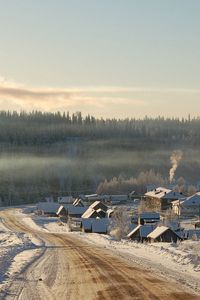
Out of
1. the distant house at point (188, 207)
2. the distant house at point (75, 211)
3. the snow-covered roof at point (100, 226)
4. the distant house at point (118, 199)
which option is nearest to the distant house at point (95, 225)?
the snow-covered roof at point (100, 226)

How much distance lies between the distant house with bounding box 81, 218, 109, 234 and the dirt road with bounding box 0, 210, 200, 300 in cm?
4927

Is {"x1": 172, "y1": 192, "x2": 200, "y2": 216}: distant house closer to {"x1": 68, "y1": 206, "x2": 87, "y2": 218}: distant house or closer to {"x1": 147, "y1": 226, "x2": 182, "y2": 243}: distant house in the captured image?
{"x1": 68, "y1": 206, "x2": 87, "y2": 218}: distant house

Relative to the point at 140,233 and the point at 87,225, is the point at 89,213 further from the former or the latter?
the point at 140,233

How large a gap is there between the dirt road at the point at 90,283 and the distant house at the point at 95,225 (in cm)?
4927

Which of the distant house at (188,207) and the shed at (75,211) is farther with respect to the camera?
the shed at (75,211)

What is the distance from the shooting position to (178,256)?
3647cm

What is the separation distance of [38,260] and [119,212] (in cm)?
4859

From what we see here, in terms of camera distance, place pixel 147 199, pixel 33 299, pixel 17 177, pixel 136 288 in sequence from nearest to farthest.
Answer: pixel 33 299, pixel 136 288, pixel 147 199, pixel 17 177

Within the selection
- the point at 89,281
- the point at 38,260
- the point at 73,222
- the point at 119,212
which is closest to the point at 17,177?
the point at 73,222

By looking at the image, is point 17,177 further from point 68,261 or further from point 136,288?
point 136,288

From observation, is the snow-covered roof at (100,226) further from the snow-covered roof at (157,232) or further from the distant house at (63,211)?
the distant house at (63,211)

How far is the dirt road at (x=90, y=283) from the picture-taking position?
23.0 m

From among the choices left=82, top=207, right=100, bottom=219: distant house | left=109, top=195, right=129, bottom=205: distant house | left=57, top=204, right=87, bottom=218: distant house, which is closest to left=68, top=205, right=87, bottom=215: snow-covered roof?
left=57, top=204, right=87, bottom=218: distant house

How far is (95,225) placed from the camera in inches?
3428
